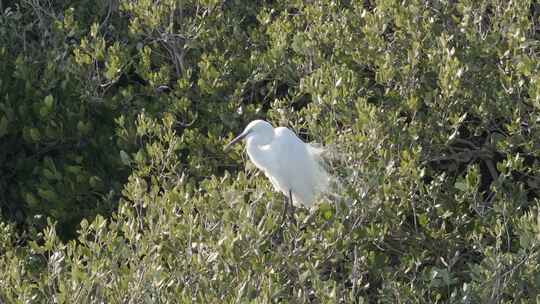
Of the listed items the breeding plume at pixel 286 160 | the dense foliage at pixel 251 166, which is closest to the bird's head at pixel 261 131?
the breeding plume at pixel 286 160

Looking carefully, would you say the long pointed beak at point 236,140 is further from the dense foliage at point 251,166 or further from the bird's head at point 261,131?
the dense foliage at point 251,166

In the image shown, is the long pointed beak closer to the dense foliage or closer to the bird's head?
the bird's head

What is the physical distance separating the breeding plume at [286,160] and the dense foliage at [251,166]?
0.10 metres

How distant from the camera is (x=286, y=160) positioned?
523 cm

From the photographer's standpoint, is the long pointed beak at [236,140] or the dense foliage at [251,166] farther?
the long pointed beak at [236,140]

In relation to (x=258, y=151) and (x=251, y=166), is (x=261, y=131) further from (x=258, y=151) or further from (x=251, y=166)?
(x=251, y=166)

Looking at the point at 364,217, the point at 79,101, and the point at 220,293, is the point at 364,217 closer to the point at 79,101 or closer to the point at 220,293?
the point at 220,293

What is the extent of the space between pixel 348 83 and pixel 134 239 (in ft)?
4.66

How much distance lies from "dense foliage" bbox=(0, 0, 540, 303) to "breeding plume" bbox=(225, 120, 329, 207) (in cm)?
10

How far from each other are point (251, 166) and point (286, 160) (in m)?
0.20

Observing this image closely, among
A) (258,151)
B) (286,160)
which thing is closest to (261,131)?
(258,151)

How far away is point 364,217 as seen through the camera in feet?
15.0

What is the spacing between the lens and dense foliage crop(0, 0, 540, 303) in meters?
4.28

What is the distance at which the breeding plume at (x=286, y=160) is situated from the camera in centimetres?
516
